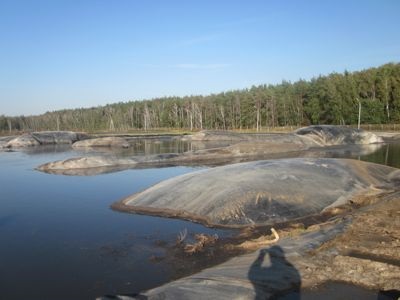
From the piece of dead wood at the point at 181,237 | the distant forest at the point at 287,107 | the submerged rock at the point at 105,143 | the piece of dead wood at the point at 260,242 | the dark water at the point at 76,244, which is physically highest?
the distant forest at the point at 287,107

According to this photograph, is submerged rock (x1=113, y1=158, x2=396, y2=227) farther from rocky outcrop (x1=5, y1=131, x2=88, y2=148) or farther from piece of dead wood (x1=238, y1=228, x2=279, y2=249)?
rocky outcrop (x1=5, y1=131, x2=88, y2=148)

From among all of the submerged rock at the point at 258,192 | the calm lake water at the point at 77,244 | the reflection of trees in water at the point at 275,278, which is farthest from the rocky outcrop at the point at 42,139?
the reflection of trees in water at the point at 275,278

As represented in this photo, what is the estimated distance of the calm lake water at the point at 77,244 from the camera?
9430 mm

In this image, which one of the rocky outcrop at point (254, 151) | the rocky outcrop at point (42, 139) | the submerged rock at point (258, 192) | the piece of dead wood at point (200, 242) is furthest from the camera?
the rocky outcrop at point (42, 139)

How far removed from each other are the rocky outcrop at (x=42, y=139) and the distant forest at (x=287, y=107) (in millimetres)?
36651

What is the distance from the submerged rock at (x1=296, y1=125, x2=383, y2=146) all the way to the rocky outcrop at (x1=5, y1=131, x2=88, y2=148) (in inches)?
1728

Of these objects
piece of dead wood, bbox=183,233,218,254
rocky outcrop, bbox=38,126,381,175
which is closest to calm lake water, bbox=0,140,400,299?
piece of dead wood, bbox=183,233,218,254

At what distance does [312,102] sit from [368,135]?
1456 inches

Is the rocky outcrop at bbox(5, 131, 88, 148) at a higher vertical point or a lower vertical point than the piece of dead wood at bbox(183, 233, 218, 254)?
higher

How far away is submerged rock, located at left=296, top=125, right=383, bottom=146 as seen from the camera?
4622cm

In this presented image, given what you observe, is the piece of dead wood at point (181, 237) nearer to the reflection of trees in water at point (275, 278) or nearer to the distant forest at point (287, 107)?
the reflection of trees in water at point (275, 278)

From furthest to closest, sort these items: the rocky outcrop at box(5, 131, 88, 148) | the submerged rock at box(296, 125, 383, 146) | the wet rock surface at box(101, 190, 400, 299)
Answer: the rocky outcrop at box(5, 131, 88, 148), the submerged rock at box(296, 125, 383, 146), the wet rock surface at box(101, 190, 400, 299)

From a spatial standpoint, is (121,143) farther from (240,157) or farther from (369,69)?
(369,69)

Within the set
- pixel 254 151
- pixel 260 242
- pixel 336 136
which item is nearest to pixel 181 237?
pixel 260 242
